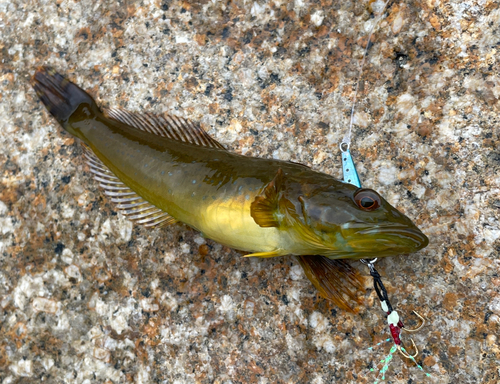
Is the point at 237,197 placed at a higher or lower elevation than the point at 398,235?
higher

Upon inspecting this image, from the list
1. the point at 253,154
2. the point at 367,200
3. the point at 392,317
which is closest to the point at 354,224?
the point at 367,200

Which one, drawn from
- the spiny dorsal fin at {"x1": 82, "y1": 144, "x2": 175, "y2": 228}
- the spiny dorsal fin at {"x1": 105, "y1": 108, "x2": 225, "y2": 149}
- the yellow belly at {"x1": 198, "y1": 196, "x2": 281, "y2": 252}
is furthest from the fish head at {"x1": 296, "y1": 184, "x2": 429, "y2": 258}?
the spiny dorsal fin at {"x1": 82, "y1": 144, "x2": 175, "y2": 228}

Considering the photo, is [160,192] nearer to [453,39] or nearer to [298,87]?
[298,87]

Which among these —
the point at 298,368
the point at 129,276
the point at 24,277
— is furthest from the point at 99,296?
the point at 298,368

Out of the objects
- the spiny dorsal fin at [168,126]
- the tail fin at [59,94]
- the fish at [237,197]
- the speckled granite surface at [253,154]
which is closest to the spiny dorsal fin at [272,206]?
the fish at [237,197]

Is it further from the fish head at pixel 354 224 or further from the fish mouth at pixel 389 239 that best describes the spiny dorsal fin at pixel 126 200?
the fish mouth at pixel 389 239

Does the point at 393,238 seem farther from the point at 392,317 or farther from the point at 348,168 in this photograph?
the point at 348,168

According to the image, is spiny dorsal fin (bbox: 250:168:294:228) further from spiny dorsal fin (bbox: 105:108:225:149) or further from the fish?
spiny dorsal fin (bbox: 105:108:225:149)
